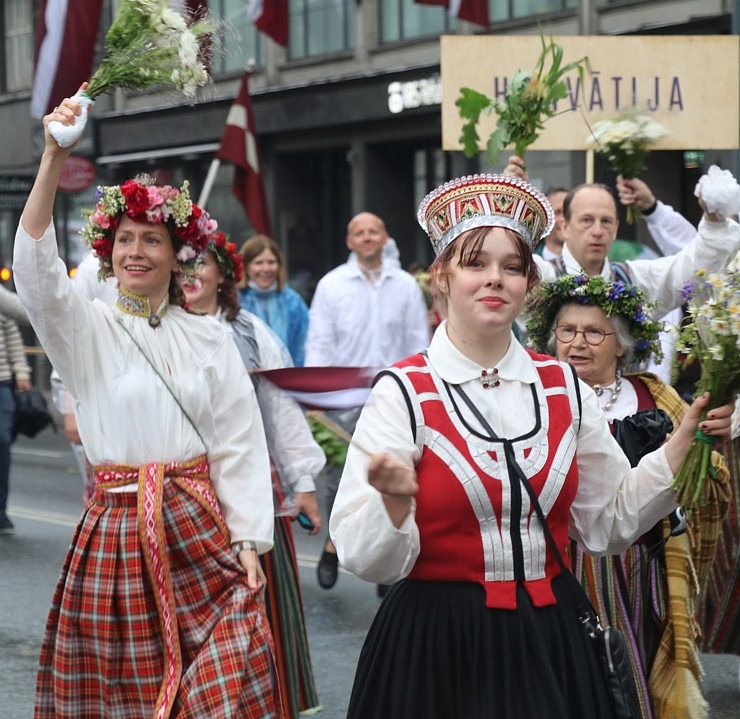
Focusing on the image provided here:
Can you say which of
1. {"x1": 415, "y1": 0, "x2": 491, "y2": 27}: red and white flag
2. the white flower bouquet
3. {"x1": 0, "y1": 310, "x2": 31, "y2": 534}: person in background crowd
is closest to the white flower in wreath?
the white flower bouquet

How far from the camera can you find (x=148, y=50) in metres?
4.20

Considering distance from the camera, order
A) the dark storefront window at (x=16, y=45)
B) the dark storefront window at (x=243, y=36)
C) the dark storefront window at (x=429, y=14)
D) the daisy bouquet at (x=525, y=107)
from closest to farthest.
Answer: the daisy bouquet at (x=525, y=107) → the dark storefront window at (x=429, y=14) → the dark storefront window at (x=243, y=36) → the dark storefront window at (x=16, y=45)

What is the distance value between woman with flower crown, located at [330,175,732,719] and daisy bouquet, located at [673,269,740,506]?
4 centimetres

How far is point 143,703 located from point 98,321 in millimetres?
1186

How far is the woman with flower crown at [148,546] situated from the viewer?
4332mm

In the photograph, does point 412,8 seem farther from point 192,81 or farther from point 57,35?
point 192,81

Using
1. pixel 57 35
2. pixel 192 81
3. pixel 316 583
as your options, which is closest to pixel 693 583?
pixel 192 81

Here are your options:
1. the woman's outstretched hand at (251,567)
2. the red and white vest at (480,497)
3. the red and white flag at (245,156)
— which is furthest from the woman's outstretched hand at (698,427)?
the red and white flag at (245,156)

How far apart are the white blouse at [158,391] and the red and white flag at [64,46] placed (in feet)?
41.9

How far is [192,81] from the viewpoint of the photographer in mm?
4250

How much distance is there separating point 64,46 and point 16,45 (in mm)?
13135

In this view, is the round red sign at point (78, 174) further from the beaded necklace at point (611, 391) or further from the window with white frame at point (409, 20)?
the beaded necklace at point (611, 391)

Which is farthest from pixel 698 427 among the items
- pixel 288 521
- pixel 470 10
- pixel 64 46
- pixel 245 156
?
pixel 64 46

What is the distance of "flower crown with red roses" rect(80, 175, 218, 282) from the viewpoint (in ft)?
15.2
